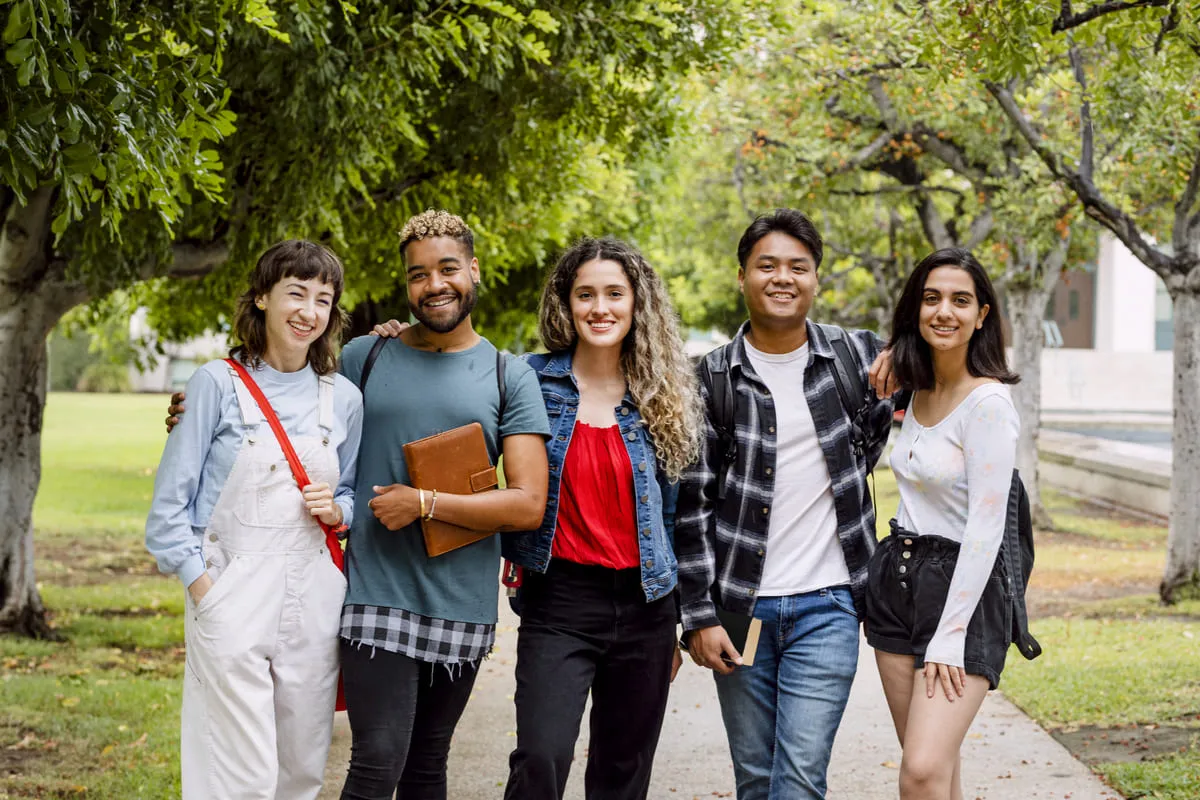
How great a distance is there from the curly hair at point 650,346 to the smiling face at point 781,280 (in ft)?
0.87

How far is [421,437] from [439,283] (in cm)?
43

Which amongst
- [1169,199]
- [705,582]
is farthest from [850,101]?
[705,582]

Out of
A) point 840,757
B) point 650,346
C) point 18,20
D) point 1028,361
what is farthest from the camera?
point 1028,361

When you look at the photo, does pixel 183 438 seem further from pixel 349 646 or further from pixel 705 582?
pixel 705 582

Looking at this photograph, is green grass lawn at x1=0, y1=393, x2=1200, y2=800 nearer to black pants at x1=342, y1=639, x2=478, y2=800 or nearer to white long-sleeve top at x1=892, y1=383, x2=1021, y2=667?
black pants at x1=342, y1=639, x2=478, y2=800

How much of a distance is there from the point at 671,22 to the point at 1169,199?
6908 mm

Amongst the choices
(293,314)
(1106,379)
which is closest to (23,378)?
(293,314)

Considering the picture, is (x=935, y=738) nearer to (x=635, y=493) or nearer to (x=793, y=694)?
(x=793, y=694)

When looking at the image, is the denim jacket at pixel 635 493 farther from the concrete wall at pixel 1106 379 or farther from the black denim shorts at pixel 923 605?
the concrete wall at pixel 1106 379

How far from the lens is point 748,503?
3.81 metres

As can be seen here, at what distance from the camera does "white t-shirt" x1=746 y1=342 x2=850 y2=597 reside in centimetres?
379

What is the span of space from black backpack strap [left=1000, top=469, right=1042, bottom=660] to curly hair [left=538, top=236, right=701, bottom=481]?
2.86ft

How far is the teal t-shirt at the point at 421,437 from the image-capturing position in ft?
11.8

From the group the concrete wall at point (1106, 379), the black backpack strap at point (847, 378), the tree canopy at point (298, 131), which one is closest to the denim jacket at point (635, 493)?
the black backpack strap at point (847, 378)
